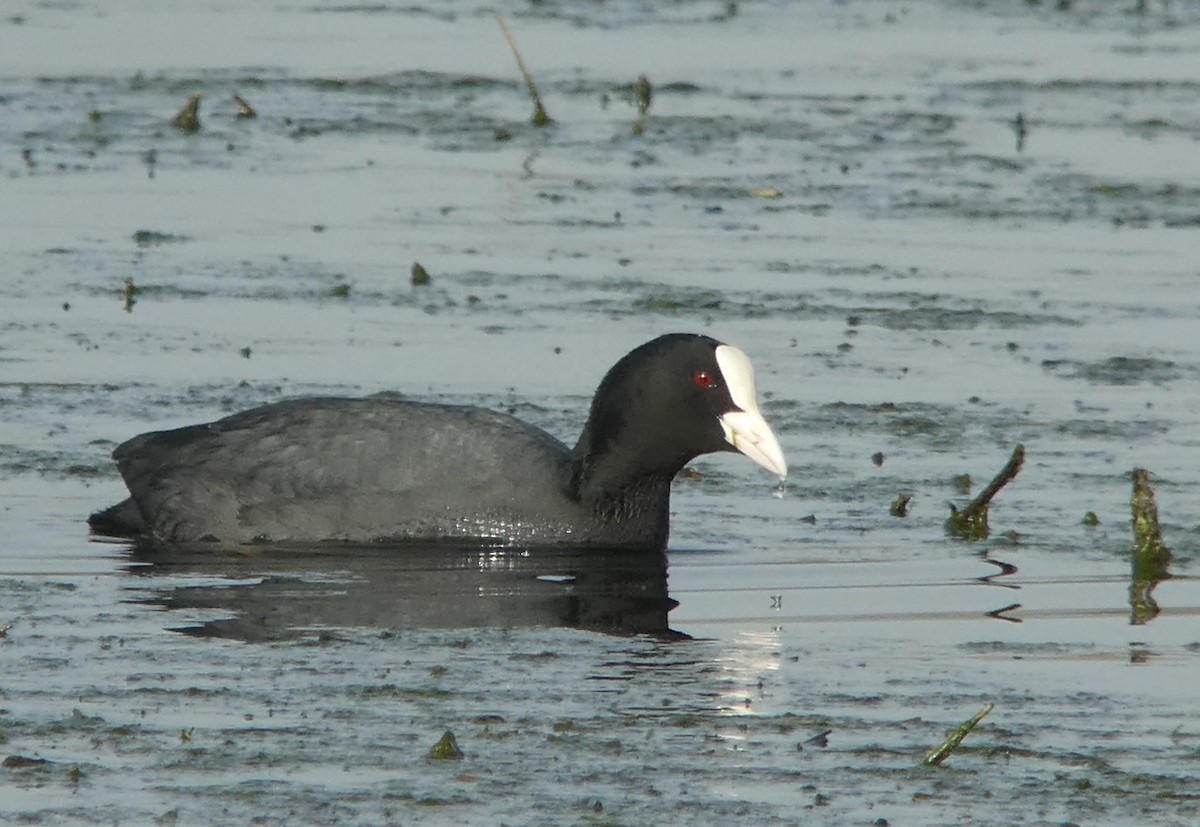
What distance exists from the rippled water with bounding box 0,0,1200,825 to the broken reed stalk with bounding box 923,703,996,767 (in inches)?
1.9

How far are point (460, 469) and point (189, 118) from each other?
299 inches

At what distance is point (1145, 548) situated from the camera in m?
8.44

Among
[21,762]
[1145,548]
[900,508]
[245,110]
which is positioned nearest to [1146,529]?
[1145,548]

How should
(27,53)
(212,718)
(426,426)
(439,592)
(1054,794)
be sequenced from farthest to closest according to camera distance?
(27,53)
(426,426)
(439,592)
(212,718)
(1054,794)

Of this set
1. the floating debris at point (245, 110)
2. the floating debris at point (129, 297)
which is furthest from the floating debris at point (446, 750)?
the floating debris at point (245, 110)

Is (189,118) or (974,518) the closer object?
(974,518)

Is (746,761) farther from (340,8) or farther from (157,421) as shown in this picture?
(340,8)

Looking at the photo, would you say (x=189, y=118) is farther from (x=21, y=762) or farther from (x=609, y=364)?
(x=21, y=762)

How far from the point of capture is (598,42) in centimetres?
2041

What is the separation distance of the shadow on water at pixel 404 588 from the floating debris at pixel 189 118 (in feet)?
24.0

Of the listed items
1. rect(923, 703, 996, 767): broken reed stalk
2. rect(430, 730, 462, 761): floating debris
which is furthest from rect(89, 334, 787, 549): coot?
rect(430, 730, 462, 761): floating debris

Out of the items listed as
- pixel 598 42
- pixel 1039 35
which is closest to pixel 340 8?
pixel 598 42

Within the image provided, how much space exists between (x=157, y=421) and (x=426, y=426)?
1626 mm

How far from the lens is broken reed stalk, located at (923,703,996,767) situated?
19.8 ft
